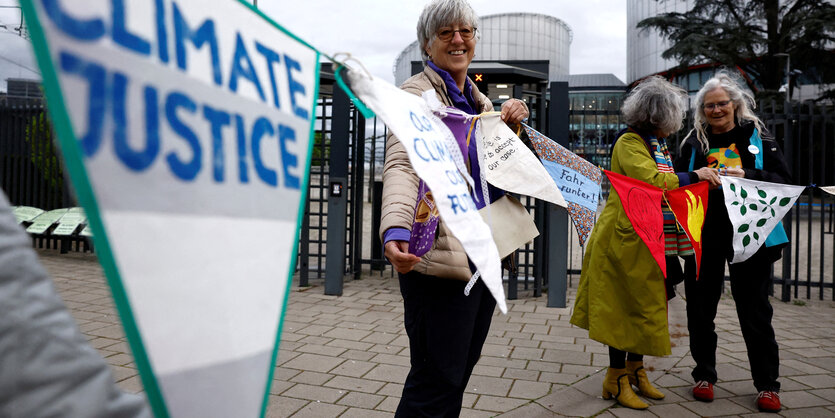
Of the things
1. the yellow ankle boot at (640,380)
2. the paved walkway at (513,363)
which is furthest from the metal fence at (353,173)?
the yellow ankle boot at (640,380)

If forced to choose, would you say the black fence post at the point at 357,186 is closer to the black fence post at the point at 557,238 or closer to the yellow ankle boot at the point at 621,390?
the black fence post at the point at 557,238

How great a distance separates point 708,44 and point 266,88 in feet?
73.4

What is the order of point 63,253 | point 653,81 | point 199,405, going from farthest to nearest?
point 63,253 → point 653,81 → point 199,405

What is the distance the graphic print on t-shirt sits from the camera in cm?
345

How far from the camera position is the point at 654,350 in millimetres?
3084

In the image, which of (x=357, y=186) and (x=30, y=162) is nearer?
(x=357, y=186)

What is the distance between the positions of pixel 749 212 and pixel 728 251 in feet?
0.87

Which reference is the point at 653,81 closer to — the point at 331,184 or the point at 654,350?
the point at 654,350

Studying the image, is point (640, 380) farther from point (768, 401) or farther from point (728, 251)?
point (728, 251)

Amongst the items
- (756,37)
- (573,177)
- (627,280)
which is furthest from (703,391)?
(756,37)

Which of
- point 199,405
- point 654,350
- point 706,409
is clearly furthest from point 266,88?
point 706,409

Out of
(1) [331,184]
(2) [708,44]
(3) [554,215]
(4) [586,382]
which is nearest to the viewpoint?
(4) [586,382]

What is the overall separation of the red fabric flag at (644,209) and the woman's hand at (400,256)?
1869 mm

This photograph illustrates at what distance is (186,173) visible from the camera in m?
0.83
